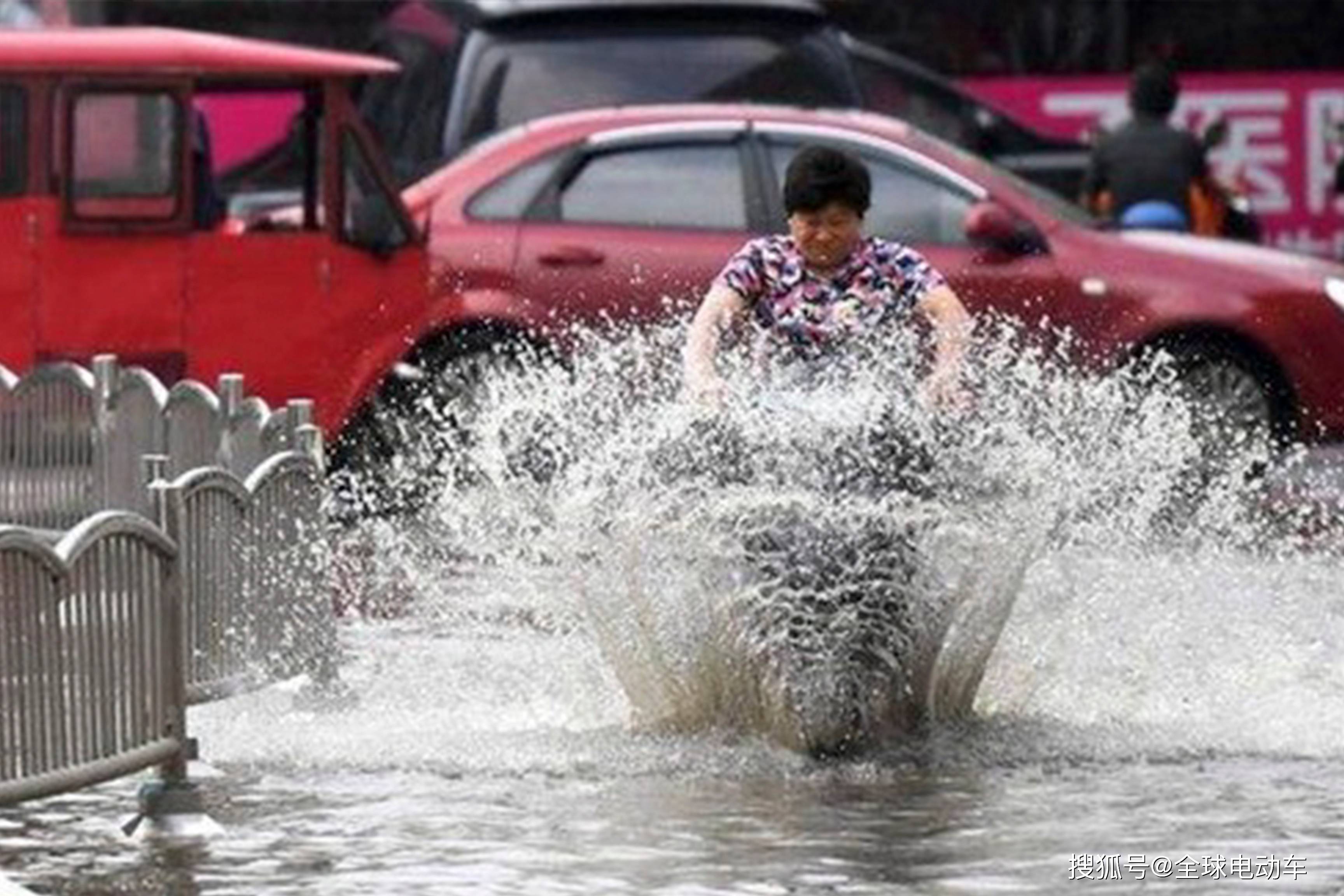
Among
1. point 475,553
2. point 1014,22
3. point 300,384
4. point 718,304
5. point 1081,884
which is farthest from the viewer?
point 1014,22

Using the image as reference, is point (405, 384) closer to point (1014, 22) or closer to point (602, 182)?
point (602, 182)

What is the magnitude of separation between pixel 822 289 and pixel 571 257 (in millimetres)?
8748

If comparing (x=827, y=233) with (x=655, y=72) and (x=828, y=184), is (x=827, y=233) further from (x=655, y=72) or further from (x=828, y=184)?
(x=655, y=72)

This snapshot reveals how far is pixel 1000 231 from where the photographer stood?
23078mm

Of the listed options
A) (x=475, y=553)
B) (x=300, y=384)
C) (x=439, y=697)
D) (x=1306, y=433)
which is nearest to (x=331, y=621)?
(x=439, y=697)

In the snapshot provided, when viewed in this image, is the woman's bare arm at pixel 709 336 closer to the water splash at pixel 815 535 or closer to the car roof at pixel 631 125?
the water splash at pixel 815 535

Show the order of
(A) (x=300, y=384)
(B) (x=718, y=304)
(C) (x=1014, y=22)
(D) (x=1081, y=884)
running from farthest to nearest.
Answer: (C) (x=1014, y=22) → (A) (x=300, y=384) → (B) (x=718, y=304) → (D) (x=1081, y=884)

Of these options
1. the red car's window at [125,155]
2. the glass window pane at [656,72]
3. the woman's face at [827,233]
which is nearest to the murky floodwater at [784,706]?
the woman's face at [827,233]

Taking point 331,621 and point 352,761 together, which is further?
point 331,621

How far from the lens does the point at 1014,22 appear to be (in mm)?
33219

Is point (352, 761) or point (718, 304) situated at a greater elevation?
point (718, 304)

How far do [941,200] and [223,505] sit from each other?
34.5 ft

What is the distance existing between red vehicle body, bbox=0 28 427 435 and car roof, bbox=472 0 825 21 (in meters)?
5.83

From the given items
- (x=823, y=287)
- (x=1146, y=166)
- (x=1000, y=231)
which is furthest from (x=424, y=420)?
(x=823, y=287)
